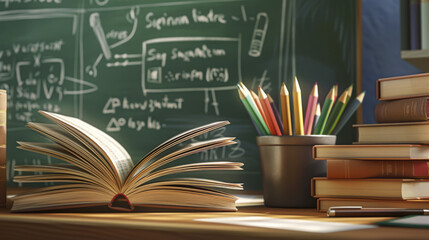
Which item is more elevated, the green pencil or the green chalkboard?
the green chalkboard

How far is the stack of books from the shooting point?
0.86 m

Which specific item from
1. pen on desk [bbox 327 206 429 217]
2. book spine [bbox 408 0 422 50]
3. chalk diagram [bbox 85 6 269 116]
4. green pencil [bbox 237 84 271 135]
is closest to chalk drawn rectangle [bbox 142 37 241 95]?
chalk diagram [bbox 85 6 269 116]

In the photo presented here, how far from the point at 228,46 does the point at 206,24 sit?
0.09 m

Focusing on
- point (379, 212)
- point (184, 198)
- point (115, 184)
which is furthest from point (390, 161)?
point (115, 184)

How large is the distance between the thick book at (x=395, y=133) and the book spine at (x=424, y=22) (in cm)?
25

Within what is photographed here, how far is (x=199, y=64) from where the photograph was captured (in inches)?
54.3

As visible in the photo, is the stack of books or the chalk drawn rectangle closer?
the stack of books

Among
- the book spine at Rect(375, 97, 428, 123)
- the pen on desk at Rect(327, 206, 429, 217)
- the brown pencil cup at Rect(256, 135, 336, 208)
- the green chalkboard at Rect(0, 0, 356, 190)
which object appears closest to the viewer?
the pen on desk at Rect(327, 206, 429, 217)

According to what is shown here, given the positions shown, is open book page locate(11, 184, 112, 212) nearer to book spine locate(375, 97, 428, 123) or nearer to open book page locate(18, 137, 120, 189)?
open book page locate(18, 137, 120, 189)

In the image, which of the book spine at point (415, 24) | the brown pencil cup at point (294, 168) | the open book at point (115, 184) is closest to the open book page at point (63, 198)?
the open book at point (115, 184)

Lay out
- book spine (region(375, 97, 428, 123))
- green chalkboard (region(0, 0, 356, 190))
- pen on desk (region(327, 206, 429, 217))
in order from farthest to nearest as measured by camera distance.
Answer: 1. green chalkboard (region(0, 0, 356, 190))
2. book spine (region(375, 97, 428, 123))
3. pen on desk (region(327, 206, 429, 217))

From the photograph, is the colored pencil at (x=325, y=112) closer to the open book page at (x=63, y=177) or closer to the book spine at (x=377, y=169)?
the book spine at (x=377, y=169)

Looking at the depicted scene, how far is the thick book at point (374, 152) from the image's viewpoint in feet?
2.82

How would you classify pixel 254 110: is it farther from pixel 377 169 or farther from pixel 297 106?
pixel 377 169
